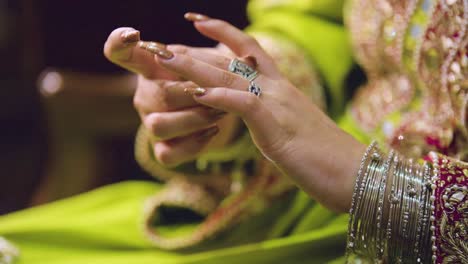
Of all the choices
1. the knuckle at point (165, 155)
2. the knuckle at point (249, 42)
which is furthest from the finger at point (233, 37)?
the knuckle at point (165, 155)

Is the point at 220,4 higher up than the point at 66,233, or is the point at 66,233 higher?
the point at 220,4

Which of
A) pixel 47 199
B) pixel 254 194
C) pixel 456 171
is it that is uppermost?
pixel 456 171

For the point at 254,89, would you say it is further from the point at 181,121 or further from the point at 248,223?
the point at 248,223

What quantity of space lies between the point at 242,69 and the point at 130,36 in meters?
0.08

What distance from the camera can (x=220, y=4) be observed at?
0.73 metres

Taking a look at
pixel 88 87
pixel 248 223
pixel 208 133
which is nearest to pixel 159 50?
pixel 208 133

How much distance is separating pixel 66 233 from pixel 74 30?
568mm

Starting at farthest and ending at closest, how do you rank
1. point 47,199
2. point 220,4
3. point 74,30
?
point 74,30 → point 47,199 → point 220,4

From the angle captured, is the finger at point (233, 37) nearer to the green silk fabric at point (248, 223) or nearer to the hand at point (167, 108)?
the hand at point (167, 108)

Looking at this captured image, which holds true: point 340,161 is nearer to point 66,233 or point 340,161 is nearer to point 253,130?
point 253,130

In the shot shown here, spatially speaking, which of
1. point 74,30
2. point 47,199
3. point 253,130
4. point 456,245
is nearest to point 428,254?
point 456,245

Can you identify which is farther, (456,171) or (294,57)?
(294,57)

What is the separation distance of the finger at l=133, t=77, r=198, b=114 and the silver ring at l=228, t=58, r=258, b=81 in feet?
0.11

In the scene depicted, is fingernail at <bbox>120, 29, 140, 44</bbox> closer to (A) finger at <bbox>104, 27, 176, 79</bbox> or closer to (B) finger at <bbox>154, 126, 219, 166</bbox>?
(A) finger at <bbox>104, 27, 176, 79</bbox>
